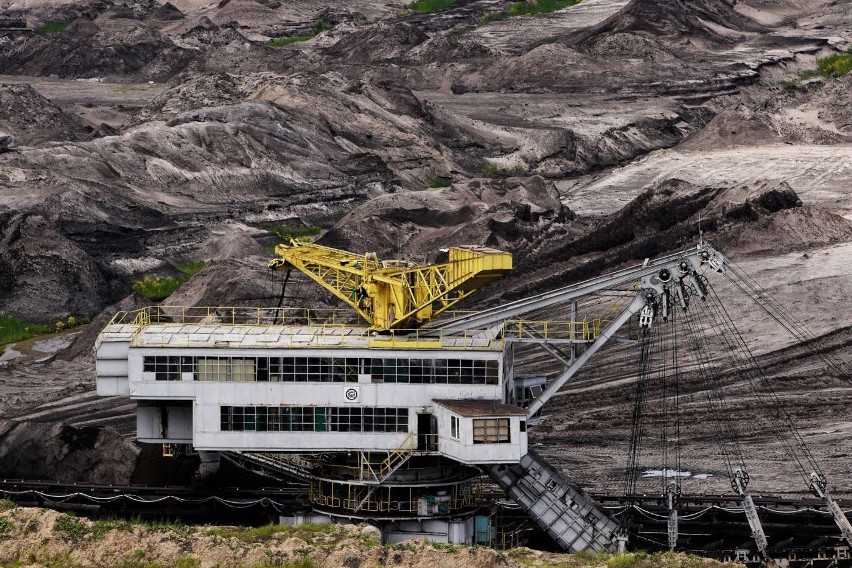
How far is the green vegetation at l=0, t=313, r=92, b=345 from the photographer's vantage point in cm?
7725

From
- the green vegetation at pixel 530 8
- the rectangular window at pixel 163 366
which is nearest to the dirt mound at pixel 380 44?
the green vegetation at pixel 530 8

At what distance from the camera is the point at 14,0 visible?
16338cm

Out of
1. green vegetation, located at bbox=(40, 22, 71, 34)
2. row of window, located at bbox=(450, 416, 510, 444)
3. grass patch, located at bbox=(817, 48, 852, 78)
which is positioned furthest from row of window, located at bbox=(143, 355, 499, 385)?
green vegetation, located at bbox=(40, 22, 71, 34)

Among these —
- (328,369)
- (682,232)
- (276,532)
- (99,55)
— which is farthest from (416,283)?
(99,55)

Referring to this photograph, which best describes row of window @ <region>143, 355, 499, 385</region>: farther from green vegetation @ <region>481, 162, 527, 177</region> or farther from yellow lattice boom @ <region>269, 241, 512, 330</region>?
green vegetation @ <region>481, 162, 527, 177</region>

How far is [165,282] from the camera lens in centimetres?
8331

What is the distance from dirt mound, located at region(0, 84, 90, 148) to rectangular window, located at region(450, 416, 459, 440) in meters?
56.9

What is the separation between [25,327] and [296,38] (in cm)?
7548

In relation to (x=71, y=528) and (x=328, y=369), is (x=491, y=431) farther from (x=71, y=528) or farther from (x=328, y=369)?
(x=71, y=528)

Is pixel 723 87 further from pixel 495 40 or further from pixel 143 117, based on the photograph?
pixel 143 117

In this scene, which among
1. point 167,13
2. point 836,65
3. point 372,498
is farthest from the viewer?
point 167,13

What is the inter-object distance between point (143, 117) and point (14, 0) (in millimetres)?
60559

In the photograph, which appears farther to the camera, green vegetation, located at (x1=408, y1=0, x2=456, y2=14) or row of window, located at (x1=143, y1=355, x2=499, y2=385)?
green vegetation, located at (x1=408, y1=0, x2=456, y2=14)

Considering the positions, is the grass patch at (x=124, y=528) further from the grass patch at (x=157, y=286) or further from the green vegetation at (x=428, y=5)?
the green vegetation at (x=428, y=5)
